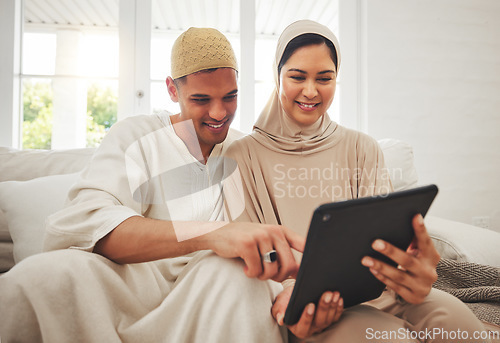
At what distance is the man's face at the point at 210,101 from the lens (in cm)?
116

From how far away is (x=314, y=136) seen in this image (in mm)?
1268

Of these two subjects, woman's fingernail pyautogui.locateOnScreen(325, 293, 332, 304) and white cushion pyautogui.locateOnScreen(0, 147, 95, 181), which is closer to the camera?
woman's fingernail pyautogui.locateOnScreen(325, 293, 332, 304)

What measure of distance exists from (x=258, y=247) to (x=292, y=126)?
0.62 meters

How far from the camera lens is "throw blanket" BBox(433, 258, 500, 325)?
118cm

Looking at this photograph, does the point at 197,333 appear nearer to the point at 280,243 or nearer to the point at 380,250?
the point at 280,243

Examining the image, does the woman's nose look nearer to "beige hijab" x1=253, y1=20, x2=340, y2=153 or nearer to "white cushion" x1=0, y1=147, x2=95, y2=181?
"beige hijab" x1=253, y1=20, x2=340, y2=153

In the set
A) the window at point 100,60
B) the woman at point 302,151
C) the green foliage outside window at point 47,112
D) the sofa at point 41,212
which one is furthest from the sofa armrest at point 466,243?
the green foliage outside window at point 47,112

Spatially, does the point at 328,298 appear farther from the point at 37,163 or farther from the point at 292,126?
the point at 37,163

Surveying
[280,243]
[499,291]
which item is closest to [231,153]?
[280,243]

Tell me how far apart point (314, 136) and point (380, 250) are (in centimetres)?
63

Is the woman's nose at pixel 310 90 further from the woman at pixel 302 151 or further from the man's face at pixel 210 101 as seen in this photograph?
the man's face at pixel 210 101

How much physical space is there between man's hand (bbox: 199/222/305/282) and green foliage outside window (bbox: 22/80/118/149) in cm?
194

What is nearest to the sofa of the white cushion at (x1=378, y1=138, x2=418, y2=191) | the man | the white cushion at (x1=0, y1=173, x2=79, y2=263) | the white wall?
the white cushion at (x1=0, y1=173, x2=79, y2=263)

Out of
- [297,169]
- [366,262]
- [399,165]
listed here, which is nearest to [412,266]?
[366,262]
